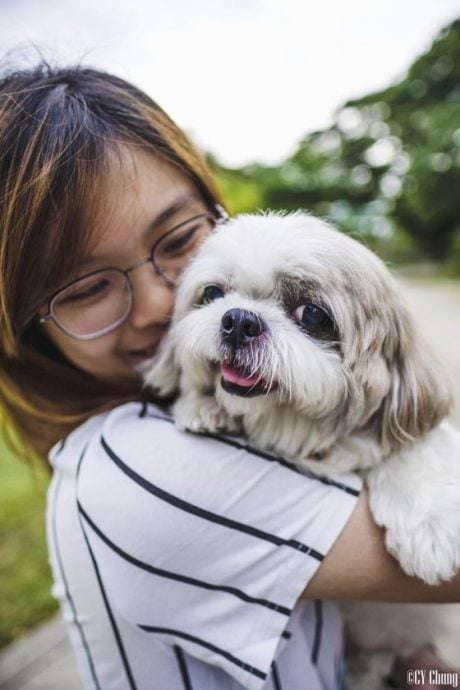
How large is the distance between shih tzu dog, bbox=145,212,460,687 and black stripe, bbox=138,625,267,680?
506 millimetres

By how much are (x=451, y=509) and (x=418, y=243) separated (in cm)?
3069

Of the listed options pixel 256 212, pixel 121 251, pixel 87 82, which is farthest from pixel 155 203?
pixel 87 82

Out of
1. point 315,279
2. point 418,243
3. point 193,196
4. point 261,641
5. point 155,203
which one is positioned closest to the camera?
point 261,641

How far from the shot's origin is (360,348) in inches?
63.6

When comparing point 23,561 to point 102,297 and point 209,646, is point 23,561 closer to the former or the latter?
point 102,297

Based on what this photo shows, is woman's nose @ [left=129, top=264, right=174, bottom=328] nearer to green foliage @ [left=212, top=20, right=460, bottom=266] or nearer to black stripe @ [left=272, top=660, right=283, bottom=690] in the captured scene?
black stripe @ [left=272, top=660, right=283, bottom=690]

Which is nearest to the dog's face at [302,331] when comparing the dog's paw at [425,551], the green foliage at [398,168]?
the dog's paw at [425,551]

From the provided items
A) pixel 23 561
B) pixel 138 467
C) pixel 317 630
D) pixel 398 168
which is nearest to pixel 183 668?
pixel 317 630

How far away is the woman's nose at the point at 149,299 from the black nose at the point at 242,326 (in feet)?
1.28

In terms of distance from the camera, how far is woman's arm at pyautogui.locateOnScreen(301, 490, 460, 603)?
1337 mm

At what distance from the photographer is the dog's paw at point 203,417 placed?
5.10ft

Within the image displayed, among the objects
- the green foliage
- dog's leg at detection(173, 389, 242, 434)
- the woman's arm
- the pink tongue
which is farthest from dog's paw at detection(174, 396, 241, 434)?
the green foliage

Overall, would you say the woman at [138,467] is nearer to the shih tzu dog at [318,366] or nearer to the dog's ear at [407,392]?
the shih tzu dog at [318,366]

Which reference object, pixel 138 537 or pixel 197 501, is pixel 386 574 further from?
pixel 138 537
